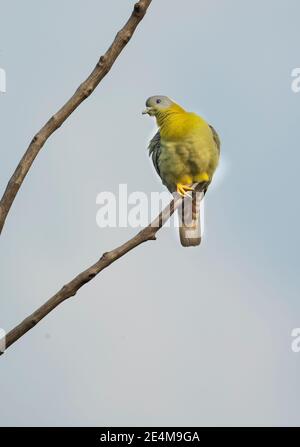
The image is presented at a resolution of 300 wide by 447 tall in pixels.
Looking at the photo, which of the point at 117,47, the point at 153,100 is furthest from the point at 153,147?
the point at 117,47

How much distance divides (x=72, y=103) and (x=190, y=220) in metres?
3.43

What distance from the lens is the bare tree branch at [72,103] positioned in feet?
8.29

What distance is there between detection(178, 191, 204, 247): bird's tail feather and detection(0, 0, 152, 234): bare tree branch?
3.19m

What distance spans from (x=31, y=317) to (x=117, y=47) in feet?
3.30

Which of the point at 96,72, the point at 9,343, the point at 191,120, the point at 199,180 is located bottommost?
the point at 9,343

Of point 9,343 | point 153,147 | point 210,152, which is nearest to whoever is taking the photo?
point 9,343

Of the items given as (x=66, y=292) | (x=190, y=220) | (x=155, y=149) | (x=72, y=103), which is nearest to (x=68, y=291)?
(x=66, y=292)

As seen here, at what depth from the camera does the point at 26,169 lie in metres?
2.54

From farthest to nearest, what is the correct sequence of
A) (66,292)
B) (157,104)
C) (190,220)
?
(157,104) → (190,220) → (66,292)

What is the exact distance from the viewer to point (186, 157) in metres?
6.00

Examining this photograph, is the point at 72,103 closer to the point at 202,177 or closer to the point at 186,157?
the point at 186,157

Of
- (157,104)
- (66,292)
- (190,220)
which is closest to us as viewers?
(66,292)

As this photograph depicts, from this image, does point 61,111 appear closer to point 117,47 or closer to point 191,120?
point 117,47

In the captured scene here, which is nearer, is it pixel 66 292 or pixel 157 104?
pixel 66 292
